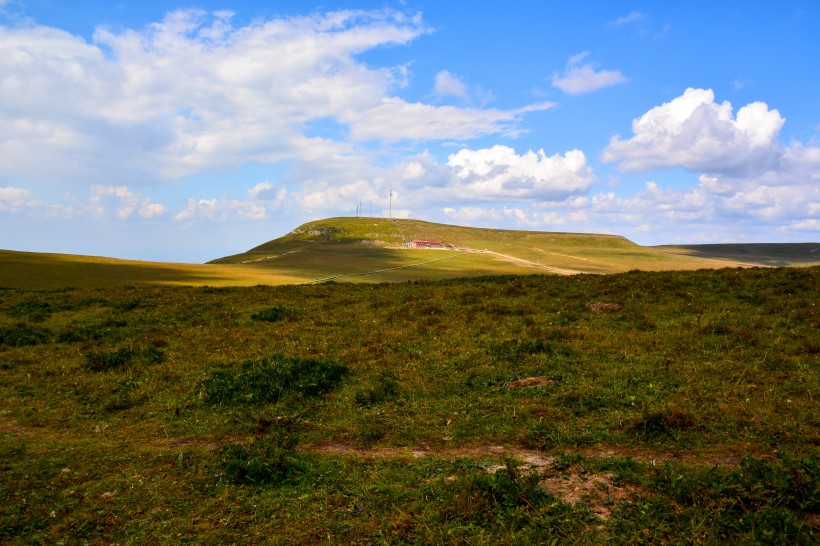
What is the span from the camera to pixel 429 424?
36.1 feet

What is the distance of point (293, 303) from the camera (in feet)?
84.0

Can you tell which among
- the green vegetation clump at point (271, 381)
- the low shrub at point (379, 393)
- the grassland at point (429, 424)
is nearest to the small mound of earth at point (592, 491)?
the grassland at point (429, 424)

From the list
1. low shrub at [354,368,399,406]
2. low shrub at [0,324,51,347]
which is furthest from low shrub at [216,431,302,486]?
low shrub at [0,324,51,347]

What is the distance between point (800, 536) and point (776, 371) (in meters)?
8.01

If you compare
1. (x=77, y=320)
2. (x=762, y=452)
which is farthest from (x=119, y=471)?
(x=77, y=320)

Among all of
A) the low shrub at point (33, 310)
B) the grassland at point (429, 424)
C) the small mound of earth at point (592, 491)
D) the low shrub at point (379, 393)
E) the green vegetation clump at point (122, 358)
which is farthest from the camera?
the low shrub at point (33, 310)

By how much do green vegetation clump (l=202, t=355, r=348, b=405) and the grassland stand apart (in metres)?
0.07

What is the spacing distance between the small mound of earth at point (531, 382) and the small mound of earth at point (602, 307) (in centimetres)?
816

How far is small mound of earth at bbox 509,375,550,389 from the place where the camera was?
42.2 ft

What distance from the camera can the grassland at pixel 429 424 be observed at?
710 centimetres

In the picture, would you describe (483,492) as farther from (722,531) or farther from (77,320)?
(77,320)

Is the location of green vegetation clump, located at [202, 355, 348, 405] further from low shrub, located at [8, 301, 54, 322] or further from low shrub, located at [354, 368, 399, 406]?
low shrub, located at [8, 301, 54, 322]

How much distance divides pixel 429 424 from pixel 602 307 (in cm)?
1230

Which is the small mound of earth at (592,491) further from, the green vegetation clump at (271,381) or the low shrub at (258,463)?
the green vegetation clump at (271,381)
